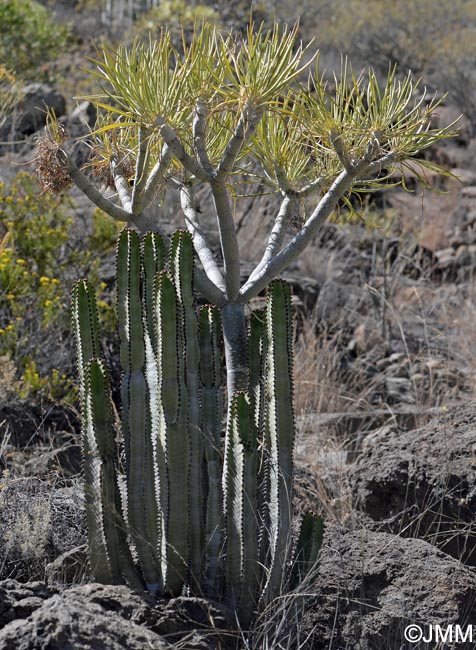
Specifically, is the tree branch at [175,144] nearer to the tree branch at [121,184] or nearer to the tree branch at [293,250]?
the tree branch at [121,184]

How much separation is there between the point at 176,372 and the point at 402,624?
46.3 inches

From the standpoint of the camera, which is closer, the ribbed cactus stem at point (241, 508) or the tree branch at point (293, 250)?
the ribbed cactus stem at point (241, 508)

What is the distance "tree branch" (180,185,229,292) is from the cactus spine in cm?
24

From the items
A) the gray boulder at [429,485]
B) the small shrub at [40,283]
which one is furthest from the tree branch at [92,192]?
the small shrub at [40,283]

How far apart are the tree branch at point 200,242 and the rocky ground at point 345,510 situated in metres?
0.91

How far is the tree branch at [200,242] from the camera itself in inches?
135

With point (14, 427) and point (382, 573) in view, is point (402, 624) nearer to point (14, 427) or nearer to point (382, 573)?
point (382, 573)

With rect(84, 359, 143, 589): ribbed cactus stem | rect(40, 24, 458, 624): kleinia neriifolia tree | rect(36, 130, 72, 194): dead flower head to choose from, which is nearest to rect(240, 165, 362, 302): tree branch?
rect(40, 24, 458, 624): kleinia neriifolia tree

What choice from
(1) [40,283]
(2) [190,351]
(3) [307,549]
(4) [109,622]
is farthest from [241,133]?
(1) [40,283]

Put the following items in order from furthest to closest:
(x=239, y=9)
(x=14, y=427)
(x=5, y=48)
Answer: (x=239, y=9) → (x=5, y=48) → (x=14, y=427)

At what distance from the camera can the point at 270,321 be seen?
10.2 ft

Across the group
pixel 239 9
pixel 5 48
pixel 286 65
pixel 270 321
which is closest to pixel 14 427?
pixel 270 321

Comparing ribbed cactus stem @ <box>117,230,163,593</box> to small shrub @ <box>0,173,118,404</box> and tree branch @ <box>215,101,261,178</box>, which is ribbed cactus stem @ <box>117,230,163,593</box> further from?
small shrub @ <box>0,173,118,404</box>

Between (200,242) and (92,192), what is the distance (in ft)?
1.53
